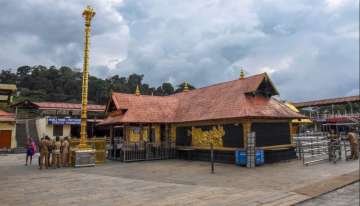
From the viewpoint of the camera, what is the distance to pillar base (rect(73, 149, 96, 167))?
17.1 meters

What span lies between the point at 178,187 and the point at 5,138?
27179mm

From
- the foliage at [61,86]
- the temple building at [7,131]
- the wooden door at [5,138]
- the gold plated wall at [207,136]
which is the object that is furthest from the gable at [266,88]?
the foliage at [61,86]

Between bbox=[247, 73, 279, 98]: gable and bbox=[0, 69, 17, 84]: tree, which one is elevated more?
bbox=[0, 69, 17, 84]: tree

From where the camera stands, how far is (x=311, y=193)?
9.01 metres

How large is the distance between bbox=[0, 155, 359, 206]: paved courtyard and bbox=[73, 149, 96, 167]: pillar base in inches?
124

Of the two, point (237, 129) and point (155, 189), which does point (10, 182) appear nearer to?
point (155, 189)

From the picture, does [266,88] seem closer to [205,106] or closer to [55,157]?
[205,106]

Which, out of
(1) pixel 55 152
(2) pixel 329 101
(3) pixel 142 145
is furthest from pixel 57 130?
(2) pixel 329 101

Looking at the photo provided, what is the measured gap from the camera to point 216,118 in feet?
58.5

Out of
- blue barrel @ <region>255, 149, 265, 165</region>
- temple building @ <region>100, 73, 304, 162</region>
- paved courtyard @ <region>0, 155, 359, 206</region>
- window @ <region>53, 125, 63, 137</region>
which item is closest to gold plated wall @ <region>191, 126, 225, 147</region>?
temple building @ <region>100, 73, 304, 162</region>

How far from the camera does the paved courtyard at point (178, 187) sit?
8383 mm

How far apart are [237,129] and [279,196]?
28.0 ft

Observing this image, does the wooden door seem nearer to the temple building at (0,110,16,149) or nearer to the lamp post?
the temple building at (0,110,16,149)

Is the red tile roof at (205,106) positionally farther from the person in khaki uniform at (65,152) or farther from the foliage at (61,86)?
the foliage at (61,86)
